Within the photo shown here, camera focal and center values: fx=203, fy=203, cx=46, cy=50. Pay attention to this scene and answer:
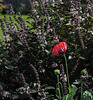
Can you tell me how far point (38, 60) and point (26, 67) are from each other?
171mm

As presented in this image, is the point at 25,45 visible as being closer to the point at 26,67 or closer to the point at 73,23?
the point at 26,67

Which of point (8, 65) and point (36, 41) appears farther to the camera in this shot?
point (36, 41)

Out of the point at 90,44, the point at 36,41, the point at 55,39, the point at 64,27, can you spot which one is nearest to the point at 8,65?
the point at 36,41

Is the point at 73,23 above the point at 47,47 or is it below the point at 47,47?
above

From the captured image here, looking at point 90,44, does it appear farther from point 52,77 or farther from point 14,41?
point 14,41

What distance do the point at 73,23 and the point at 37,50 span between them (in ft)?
1.60

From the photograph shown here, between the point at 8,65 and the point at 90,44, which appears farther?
the point at 90,44

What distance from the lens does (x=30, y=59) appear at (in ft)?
6.95

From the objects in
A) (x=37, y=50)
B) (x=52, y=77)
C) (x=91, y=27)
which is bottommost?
(x=52, y=77)

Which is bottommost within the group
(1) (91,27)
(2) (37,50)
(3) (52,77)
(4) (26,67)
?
(3) (52,77)

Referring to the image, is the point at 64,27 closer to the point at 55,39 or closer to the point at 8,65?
the point at 55,39

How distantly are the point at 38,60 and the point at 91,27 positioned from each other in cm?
72

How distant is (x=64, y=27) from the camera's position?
7.25 ft

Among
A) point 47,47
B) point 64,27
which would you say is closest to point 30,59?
point 47,47
